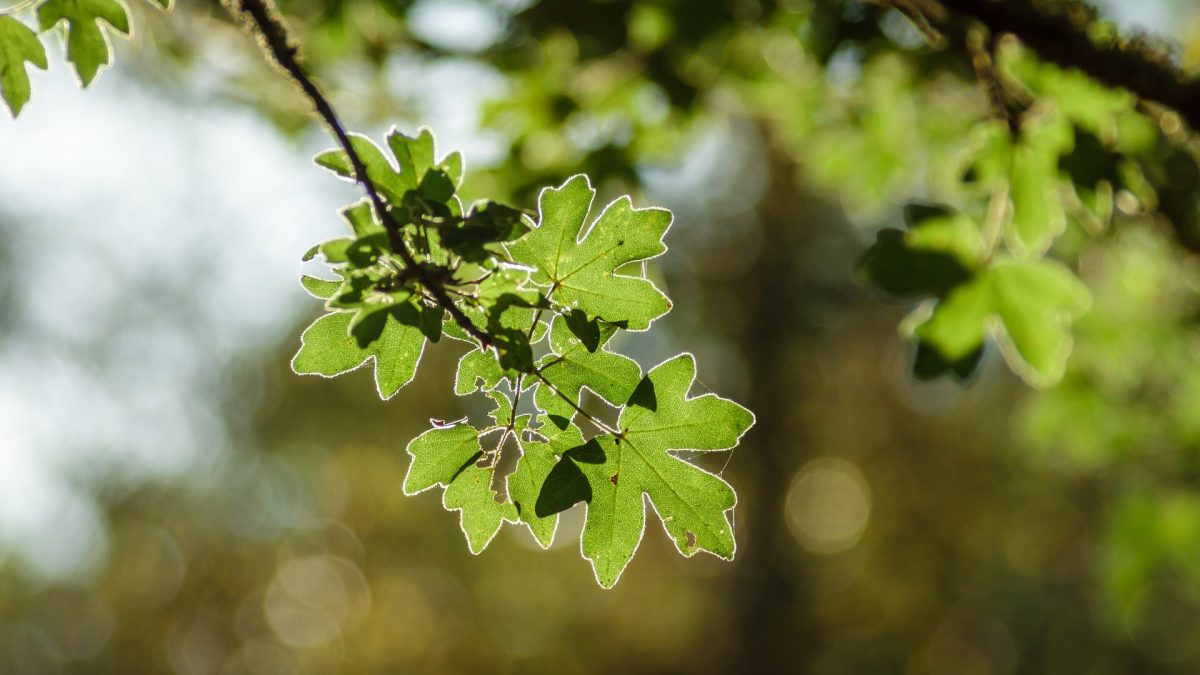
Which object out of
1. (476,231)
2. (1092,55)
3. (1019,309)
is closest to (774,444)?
(1019,309)

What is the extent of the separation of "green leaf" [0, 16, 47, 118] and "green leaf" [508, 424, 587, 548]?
716 mm

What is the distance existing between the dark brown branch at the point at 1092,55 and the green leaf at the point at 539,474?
130 cm

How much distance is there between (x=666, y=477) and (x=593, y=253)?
0.27 metres

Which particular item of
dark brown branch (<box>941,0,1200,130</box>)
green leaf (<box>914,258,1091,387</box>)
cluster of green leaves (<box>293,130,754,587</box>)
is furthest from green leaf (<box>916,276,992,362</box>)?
cluster of green leaves (<box>293,130,754,587</box>)

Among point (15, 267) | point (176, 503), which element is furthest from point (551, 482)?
point (176, 503)

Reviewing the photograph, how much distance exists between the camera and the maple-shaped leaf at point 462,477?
3.12 feet

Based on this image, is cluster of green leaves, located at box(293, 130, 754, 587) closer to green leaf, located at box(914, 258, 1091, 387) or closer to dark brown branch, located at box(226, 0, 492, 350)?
dark brown branch, located at box(226, 0, 492, 350)

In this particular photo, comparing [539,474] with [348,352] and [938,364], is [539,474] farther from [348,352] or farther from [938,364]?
[938,364]

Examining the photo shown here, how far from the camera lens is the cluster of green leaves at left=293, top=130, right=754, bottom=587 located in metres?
0.82

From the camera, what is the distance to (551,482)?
913 millimetres

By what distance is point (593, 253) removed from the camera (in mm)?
951

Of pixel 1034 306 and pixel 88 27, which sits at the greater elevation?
pixel 88 27

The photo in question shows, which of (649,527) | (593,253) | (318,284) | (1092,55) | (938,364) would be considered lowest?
(649,527)

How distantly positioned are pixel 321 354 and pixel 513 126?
1.78 metres
